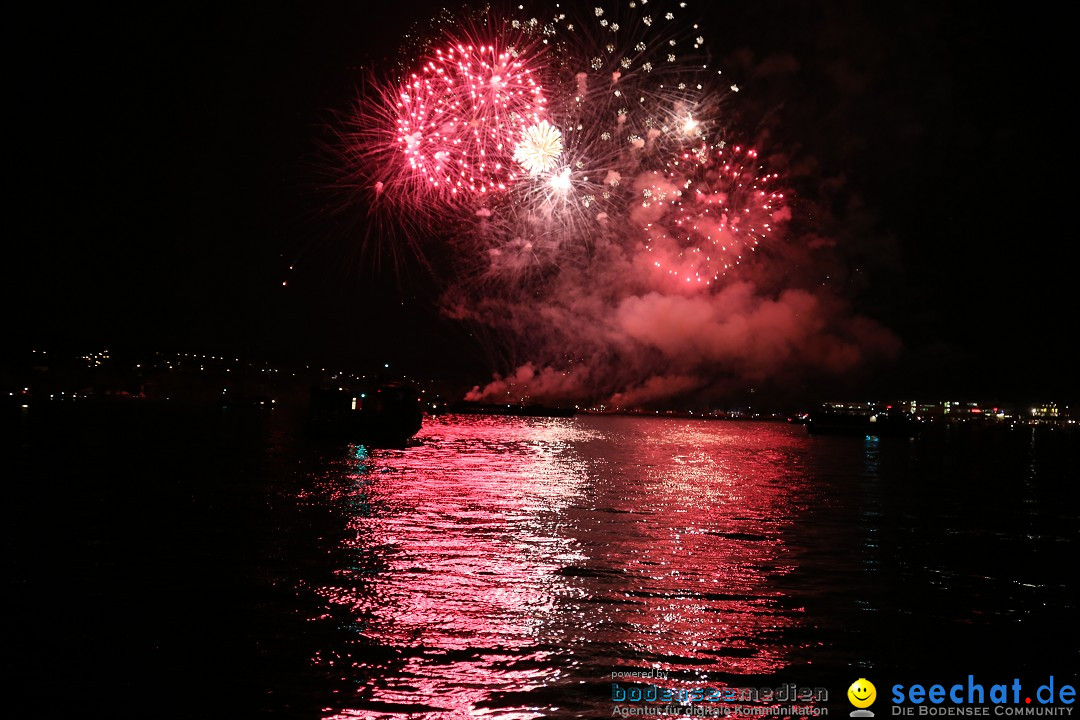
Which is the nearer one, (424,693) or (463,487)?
(424,693)

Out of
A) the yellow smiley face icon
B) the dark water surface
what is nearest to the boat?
the dark water surface

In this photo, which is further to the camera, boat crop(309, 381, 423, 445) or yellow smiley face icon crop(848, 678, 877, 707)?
boat crop(309, 381, 423, 445)

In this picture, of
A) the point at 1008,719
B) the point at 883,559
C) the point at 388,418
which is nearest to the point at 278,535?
the point at 883,559

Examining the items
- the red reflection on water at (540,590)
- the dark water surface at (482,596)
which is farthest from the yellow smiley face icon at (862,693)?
the red reflection on water at (540,590)

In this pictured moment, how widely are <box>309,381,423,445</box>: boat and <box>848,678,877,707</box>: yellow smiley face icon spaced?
4455 centimetres

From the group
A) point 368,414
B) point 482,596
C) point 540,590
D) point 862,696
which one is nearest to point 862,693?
point 862,696

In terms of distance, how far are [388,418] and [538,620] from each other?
44.6m

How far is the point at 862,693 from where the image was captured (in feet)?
26.0

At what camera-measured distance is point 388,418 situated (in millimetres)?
53438

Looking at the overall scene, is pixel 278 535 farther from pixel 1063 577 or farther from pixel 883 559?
pixel 1063 577

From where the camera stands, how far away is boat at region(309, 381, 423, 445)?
168 feet

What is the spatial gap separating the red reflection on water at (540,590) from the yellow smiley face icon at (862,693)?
774mm

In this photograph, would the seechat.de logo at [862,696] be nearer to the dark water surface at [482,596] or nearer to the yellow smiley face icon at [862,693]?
the yellow smiley face icon at [862,693]

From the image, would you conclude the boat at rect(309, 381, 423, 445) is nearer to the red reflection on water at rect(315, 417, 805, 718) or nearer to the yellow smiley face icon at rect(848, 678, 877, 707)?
the red reflection on water at rect(315, 417, 805, 718)
